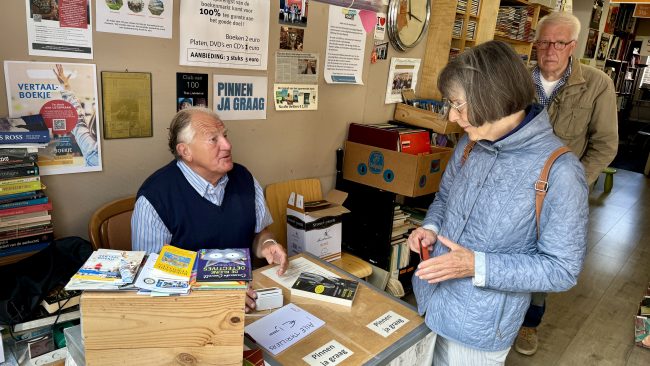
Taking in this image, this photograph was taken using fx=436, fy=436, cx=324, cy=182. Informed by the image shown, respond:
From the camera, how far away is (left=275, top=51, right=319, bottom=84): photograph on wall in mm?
2426

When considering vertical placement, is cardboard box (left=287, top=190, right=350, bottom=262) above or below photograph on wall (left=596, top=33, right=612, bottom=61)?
below

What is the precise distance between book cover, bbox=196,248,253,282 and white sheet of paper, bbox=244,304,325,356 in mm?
316

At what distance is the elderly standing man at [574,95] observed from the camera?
7.52 ft

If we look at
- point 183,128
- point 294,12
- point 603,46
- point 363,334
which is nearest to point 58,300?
point 183,128

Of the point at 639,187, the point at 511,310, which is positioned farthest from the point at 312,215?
the point at 639,187

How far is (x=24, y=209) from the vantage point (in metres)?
1.61

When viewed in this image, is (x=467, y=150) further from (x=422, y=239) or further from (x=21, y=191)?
(x=21, y=191)

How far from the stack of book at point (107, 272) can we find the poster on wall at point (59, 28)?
1.03 meters

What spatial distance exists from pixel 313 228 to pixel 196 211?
895mm

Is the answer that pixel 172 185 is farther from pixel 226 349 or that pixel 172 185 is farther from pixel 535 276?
pixel 535 276

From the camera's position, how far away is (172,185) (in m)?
1.64

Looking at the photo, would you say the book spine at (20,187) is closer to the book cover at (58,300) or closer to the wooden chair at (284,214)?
the book cover at (58,300)

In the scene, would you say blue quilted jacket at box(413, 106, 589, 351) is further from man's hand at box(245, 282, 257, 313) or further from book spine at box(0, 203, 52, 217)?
book spine at box(0, 203, 52, 217)

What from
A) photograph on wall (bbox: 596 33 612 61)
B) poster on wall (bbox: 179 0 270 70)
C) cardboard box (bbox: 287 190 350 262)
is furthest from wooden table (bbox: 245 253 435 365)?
photograph on wall (bbox: 596 33 612 61)
